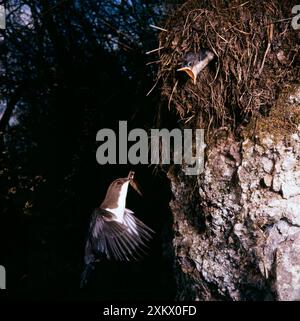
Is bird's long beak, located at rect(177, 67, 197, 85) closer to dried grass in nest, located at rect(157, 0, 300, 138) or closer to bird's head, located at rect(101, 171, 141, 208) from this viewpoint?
dried grass in nest, located at rect(157, 0, 300, 138)

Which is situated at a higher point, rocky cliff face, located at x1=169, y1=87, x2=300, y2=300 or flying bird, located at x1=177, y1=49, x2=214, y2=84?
flying bird, located at x1=177, y1=49, x2=214, y2=84

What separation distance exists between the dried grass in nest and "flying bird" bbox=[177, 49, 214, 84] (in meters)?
0.03

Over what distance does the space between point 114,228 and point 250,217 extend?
29.4 inches

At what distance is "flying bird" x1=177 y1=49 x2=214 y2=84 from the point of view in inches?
90.4

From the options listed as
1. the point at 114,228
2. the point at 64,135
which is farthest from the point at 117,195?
the point at 64,135

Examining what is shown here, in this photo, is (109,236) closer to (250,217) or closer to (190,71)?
(250,217)

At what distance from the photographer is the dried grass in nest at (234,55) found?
2.28m

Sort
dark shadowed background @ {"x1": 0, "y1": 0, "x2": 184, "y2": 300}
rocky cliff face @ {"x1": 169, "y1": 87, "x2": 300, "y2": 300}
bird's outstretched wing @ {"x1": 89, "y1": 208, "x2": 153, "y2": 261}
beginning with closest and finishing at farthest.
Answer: rocky cliff face @ {"x1": 169, "y1": 87, "x2": 300, "y2": 300}, bird's outstretched wing @ {"x1": 89, "y1": 208, "x2": 153, "y2": 261}, dark shadowed background @ {"x1": 0, "y1": 0, "x2": 184, "y2": 300}

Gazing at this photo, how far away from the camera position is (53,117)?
11.4ft

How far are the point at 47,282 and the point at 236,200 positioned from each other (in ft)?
5.59

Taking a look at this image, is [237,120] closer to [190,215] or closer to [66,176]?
[190,215]

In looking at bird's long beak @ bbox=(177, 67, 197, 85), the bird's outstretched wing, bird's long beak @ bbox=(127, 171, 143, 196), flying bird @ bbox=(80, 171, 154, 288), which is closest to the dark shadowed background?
bird's long beak @ bbox=(127, 171, 143, 196)

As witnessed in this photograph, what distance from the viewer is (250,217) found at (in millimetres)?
2287
